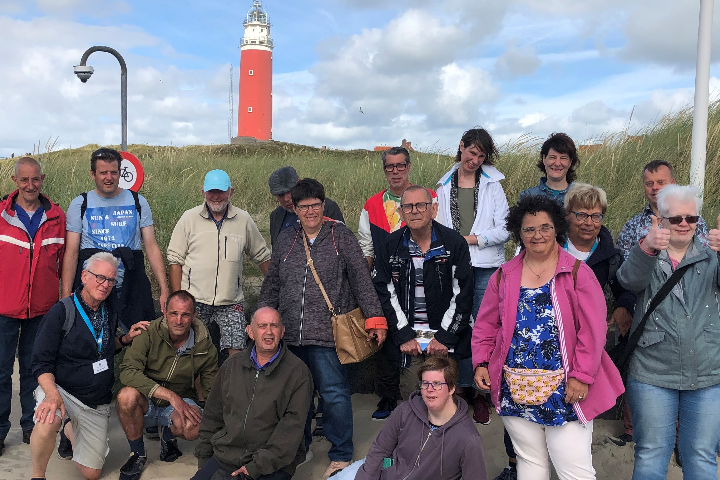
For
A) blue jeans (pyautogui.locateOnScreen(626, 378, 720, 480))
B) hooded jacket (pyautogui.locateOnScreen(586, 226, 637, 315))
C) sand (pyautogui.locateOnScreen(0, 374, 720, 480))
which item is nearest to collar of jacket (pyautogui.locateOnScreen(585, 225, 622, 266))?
hooded jacket (pyautogui.locateOnScreen(586, 226, 637, 315))

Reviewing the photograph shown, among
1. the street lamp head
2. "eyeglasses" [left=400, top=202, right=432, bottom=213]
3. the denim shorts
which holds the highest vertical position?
the street lamp head

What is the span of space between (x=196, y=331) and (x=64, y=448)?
1319mm

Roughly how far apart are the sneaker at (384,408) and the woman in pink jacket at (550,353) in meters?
1.95

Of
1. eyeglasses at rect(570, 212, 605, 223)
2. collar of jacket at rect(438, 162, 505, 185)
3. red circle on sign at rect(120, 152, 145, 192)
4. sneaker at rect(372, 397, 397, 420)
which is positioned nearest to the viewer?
eyeglasses at rect(570, 212, 605, 223)

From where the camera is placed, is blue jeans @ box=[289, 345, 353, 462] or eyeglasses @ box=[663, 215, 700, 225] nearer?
eyeglasses @ box=[663, 215, 700, 225]

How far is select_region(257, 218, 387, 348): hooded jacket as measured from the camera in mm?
3951

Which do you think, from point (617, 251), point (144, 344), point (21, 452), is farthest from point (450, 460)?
point (21, 452)

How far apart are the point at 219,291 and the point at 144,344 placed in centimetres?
68

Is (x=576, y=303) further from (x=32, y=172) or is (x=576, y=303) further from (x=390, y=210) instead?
(x=32, y=172)

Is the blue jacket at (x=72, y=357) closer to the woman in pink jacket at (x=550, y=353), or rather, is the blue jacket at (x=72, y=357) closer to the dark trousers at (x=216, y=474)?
the dark trousers at (x=216, y=474)

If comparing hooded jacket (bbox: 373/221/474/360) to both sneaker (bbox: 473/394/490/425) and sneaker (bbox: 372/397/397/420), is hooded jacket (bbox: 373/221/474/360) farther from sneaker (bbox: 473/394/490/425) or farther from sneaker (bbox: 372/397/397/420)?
sneaker (bbox: 372/397/397/420)

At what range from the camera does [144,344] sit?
4340mm

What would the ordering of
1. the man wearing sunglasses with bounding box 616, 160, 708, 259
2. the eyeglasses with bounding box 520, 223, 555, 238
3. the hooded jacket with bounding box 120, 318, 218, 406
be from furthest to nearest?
the hooded jacket with bounding box 120, 318, 218, 406
the man wearing sunglasses with bounding box 616, 160, 708, 259
the eyeglasses with bounding box 520, 223, 555, 238

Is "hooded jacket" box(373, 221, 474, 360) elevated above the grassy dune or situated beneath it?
situated beneath
